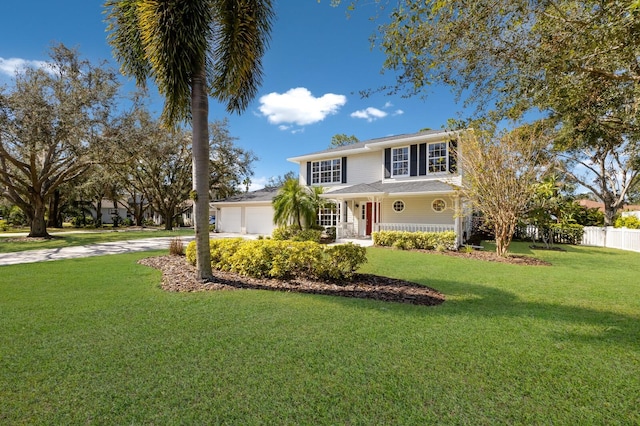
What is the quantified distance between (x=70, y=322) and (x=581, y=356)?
6969mm

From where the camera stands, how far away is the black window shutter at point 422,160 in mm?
18344

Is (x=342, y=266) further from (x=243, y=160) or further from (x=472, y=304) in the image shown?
(x=243, y=160)

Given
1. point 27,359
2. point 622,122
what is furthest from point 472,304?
point 27,359

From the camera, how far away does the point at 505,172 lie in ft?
39.9

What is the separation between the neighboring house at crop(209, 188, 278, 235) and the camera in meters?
25.2

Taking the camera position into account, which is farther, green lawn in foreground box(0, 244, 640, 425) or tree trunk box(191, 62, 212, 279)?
tree trunk box(191, 62, 212, 279)

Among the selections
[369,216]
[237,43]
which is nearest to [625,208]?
[369,216]

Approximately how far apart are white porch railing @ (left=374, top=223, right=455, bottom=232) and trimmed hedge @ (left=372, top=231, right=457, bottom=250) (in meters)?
0.99

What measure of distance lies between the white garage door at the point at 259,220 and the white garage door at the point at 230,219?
3.85 ft

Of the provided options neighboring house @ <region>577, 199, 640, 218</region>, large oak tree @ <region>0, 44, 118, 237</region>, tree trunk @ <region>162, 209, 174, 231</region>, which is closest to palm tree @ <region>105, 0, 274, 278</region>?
large oak tree @ <region>0, 44, 118, 237</region>

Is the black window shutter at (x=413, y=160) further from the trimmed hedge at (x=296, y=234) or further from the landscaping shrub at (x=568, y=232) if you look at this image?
the landscaping shrub at (x=568, y=232)

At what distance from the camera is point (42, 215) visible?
800 inches

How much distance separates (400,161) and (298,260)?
1377 centimetres

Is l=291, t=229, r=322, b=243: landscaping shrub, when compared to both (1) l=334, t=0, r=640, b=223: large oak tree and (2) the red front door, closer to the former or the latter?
(2) the red front door
